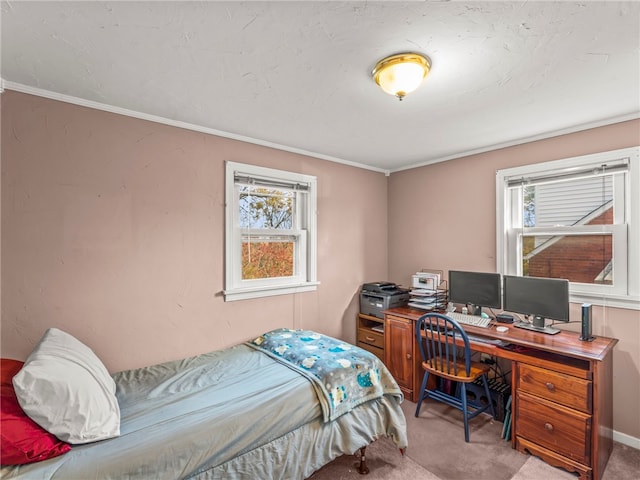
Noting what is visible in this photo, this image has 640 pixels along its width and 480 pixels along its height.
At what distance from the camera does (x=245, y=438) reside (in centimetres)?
163

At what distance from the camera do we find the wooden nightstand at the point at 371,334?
336 centimetres

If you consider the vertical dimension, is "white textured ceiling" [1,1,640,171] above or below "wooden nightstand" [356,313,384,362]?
above

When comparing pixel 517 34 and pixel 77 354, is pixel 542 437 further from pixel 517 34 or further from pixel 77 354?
pixel 77 354

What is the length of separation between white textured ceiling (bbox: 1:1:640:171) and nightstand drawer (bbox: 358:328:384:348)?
A: 81.7 inches

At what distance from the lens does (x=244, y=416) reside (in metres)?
1.66

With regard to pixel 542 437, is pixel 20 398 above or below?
above

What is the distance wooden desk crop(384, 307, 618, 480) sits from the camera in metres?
1.95

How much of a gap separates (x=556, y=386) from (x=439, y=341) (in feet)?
2.46

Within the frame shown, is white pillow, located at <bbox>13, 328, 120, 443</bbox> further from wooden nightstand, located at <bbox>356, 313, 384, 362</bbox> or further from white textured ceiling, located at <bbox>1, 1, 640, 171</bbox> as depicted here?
wooden nightstand, located at <bbox>356, 313, 384, 362</bbox>

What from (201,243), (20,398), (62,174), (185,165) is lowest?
(20,398)

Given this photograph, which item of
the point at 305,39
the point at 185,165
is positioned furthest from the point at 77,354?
the point at 305,39

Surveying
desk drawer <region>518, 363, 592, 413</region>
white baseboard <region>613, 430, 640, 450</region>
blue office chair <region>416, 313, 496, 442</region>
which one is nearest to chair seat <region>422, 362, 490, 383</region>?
blue office chair <region>416, 313, 496, 442</region>

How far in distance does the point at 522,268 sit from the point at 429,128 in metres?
1.54

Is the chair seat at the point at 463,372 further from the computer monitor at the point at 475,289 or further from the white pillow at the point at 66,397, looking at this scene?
the white pillow at the point at 66,397
